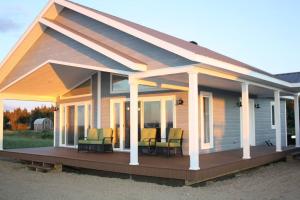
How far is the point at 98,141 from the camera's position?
12.3m

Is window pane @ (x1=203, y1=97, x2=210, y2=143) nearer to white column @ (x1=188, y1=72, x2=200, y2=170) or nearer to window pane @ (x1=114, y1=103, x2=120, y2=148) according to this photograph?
window pane @ (x1=114, y1=103, x2=120, y2=148)

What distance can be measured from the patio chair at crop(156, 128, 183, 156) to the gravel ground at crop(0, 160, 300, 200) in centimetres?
200

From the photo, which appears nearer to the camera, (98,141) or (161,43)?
(161,43)

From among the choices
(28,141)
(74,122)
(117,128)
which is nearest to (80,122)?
(74,122)

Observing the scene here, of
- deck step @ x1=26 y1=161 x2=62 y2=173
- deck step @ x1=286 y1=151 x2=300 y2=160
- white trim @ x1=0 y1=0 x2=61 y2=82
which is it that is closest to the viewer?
deck step @ x1=26 y1=161 x2=62 y2=173

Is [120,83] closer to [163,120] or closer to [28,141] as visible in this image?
[163,120]

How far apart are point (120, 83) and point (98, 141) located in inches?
87.7

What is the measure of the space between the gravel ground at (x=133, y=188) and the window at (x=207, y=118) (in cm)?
215

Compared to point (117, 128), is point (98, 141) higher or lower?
lower

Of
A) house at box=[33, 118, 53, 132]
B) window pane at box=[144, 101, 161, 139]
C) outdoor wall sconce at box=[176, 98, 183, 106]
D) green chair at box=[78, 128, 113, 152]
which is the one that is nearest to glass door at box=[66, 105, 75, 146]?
green chair at box=[78, 128, 113, 152]

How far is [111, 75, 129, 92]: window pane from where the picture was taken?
12.9 m

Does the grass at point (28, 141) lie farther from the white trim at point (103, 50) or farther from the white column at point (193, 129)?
the white column at point (193, 129)

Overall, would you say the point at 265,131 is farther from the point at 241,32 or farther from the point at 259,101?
the point at 241,32

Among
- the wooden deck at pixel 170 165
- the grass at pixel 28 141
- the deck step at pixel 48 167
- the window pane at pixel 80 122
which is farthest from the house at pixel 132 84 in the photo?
the grass at pixel 28 141
